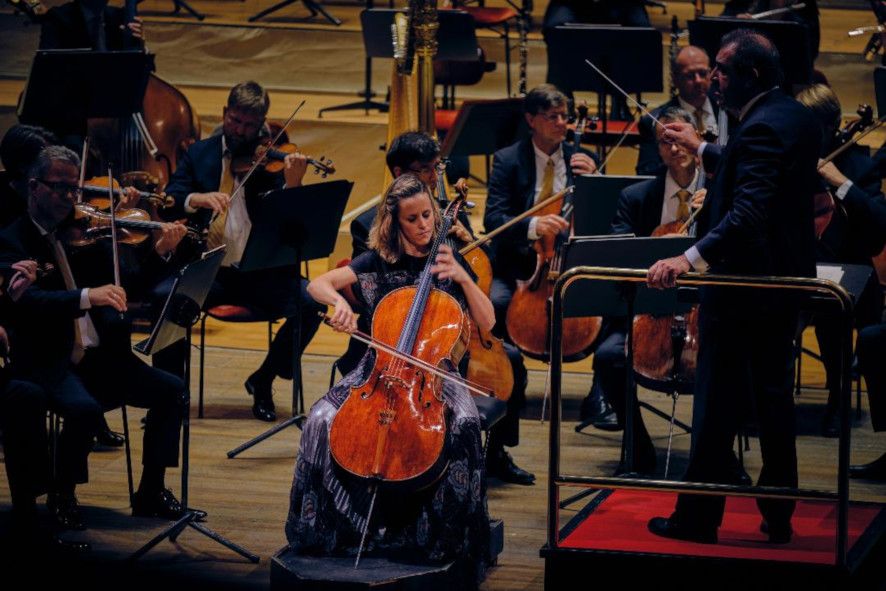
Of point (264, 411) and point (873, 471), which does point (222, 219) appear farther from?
point (873, 471)

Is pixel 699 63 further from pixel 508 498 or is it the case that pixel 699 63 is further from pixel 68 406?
pixel 68 406

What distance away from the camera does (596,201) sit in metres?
4.82

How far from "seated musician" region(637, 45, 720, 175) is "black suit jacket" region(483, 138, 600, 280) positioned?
547 mm

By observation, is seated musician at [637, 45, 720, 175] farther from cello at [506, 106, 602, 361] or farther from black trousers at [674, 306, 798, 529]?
black trousers at [674, 306, 798, 529]

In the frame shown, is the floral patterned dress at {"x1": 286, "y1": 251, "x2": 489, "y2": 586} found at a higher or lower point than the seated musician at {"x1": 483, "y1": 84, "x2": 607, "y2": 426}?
lower

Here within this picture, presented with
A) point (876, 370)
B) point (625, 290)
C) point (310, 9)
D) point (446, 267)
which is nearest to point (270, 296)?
point (446, 267)

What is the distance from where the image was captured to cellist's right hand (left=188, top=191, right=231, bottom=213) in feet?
16.2

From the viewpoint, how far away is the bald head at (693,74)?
5453mm

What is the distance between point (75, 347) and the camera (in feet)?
13.1

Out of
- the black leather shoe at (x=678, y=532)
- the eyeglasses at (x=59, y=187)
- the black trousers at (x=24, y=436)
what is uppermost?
the eyeglasses at (x=59, y=187)

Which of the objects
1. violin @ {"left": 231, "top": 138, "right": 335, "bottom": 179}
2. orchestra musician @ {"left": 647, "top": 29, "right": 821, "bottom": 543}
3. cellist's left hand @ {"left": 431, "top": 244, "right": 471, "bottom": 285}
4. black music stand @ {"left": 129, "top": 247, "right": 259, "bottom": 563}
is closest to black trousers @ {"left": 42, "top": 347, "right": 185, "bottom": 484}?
black music stand @ {"left": 129, "top": 247, "right": 259, "bottom": 563}

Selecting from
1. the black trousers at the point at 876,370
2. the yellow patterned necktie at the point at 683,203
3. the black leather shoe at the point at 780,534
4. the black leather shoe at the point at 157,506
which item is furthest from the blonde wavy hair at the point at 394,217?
the black trousers at the point at 876,370

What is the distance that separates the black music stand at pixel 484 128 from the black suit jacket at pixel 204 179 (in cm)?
82

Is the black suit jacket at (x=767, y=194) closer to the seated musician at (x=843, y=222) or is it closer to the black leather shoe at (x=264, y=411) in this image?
the seated musician at (x=843, y=222)
